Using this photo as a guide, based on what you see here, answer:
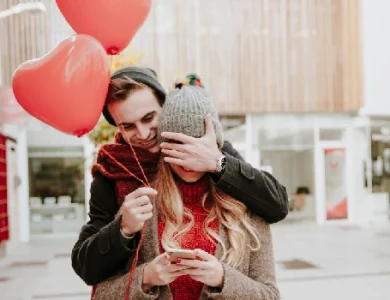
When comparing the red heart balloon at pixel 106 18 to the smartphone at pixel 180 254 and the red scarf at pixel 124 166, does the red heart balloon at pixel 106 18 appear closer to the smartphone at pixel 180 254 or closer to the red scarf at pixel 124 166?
the red scarf at pixel 124 166

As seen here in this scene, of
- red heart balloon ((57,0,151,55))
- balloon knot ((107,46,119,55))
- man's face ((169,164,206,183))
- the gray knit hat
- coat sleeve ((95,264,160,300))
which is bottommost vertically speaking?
coat sleeve ((95,264,160,300))

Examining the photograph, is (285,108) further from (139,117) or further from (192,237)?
(192,237)

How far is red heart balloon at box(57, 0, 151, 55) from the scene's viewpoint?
1.64m

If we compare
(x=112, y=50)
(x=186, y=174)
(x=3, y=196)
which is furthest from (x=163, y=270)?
(x=3, y=196)

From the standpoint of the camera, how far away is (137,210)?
4.38 ft

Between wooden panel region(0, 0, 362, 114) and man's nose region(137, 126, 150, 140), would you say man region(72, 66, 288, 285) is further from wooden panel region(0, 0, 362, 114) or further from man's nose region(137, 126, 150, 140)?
wooden panel region(0, 0, 362, 114)

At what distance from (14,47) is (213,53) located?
5161 millimetres

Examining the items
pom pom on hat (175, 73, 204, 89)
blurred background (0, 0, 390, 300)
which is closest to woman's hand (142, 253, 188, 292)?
pom pom on hat (175, 73, 204, 89)

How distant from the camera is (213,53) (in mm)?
13039

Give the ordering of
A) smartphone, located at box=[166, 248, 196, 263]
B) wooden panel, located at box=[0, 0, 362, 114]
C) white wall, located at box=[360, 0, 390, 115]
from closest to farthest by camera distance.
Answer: smartphone, located at box=[166, 248, 196, 263]
wooden panel, located at box=[0, 0, 362, 114]
white wall, located at box=[360, 0, 390, 115]

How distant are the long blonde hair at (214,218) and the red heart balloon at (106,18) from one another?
0.52 m

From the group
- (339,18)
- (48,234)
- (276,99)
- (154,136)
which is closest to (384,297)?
(154,136)

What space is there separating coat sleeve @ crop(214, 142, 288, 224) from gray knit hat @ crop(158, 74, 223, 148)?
0.36ft

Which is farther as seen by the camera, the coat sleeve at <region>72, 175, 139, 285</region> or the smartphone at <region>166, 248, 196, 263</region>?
the coat sleeve at <region>72, 175, 139, 285</region>
